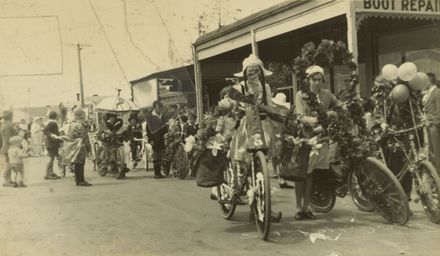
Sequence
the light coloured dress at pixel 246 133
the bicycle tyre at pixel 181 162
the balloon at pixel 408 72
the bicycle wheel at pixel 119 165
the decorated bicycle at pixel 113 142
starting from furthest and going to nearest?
the decorated bicycle at pixel 113 142 < the bicycle wheel at pixel 119 165 < the bicycle tyre at pixel 181 162 < the balloon at pixel 408 72 < the light coloured dress at pixel 246 133

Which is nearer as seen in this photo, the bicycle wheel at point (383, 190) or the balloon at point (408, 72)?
the bicycle wheel at point (383, 190)

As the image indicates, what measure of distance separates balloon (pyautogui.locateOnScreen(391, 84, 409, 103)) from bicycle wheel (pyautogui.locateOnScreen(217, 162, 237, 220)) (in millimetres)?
2141

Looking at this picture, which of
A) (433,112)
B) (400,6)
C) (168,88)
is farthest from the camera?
(168,88)

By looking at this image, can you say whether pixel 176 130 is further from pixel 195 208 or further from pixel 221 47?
pixel 195 208

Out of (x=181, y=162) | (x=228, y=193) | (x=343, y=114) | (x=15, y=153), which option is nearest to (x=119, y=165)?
(x=181, y=162)

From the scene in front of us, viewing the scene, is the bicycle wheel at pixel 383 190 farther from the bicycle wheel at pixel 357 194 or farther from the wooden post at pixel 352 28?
the wooden post at pixel 352 28

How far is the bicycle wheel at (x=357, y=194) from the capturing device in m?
6.87

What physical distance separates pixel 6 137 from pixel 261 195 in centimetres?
755

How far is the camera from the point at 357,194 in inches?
275

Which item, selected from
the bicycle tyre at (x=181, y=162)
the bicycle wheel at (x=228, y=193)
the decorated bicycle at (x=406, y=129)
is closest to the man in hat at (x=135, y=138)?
the bicycle tyre at (x=181, y=162)

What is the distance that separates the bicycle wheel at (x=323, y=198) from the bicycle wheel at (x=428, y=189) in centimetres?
116

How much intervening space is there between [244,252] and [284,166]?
1587 mm

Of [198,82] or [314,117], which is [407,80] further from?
[198,82]

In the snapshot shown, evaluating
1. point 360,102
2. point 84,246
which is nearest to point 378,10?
point 360,102
